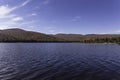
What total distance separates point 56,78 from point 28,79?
173 inches

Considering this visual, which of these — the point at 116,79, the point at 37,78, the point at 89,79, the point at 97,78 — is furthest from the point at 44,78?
the point at 116,79

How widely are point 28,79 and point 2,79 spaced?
397cm

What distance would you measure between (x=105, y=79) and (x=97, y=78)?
48.8 inches

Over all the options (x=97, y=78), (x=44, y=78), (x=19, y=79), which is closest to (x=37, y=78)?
(x=44, y=78)

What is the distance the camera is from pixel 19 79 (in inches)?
859

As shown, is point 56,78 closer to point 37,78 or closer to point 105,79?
point 37,78

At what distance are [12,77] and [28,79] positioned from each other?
3.01m

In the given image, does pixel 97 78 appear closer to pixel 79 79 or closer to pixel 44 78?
pixel 79 79

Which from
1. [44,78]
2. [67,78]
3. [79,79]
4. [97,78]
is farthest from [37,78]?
[97,78]

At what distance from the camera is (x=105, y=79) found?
74.2 feet

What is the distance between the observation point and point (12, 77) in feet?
75.0

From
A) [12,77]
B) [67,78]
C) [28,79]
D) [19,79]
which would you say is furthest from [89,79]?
[12,77]

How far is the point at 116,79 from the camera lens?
2258cm

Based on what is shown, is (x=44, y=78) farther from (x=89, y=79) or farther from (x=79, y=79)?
(x=89, y=79)
